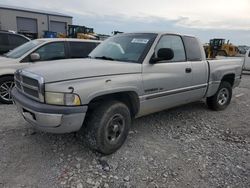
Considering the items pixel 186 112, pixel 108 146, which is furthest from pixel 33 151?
pixel 186 112

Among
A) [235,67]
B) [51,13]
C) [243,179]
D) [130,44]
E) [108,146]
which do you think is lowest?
[243,179]

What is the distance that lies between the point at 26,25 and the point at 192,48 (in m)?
47.2

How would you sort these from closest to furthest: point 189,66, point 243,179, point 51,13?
point 243,179 < point 189,66 < point 51,13

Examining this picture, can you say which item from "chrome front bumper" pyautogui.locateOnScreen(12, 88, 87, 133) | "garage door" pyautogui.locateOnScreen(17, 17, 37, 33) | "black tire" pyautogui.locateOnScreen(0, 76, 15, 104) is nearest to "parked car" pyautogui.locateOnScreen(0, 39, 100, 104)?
"black tire" pyautogui.locateOnScreen(0, 76, 15, 104)

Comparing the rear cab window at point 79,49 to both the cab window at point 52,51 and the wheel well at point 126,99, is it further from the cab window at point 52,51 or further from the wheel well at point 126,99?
the wheel well at point 126,99

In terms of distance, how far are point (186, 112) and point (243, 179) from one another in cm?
275

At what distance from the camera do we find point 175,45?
15.9ft

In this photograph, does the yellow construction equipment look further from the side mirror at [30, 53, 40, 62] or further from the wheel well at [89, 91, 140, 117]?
the wheel well at [89, 91, 140, 117]

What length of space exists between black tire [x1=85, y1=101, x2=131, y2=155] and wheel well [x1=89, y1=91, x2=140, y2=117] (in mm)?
71

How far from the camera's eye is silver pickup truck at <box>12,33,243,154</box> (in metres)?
3.12

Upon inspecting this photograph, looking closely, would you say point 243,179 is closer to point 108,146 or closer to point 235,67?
point 108,146

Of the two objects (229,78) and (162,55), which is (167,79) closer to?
(162,55)

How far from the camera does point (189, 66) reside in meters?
4.89

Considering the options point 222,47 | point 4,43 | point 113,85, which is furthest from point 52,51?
point 222,47
